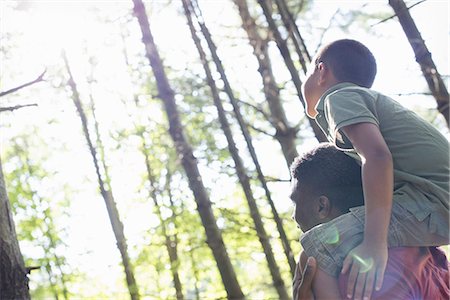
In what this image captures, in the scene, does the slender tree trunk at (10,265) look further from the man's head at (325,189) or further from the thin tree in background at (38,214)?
the thin tree in background at (38,214)

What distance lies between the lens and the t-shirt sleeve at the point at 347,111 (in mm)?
1824

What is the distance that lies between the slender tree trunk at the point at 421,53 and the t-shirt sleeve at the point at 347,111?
116 centimetres

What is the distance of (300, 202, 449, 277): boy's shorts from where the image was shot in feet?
5.83

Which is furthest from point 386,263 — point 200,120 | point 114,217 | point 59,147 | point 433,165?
point 59,147

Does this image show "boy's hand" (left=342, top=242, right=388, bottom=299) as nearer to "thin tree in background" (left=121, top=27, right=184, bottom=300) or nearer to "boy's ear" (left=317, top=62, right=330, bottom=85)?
"boy's ear" (left=317, top=62, right=330, bottom=85)

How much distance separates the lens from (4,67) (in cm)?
1010

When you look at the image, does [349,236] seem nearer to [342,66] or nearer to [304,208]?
[304,208]

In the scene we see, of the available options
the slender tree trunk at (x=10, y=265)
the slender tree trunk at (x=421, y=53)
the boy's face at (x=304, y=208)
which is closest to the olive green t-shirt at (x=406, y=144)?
the boy's face at (x=304, y=208)

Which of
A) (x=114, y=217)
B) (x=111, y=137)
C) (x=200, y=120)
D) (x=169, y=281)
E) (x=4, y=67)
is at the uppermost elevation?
(x=4, y=67)

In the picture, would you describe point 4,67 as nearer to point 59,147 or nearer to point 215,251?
point 59,147

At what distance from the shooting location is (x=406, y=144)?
75.9 inches

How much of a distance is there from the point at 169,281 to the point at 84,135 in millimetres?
5380

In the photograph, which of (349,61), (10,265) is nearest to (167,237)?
(10,265)

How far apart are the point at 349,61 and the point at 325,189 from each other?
0.52 meters
